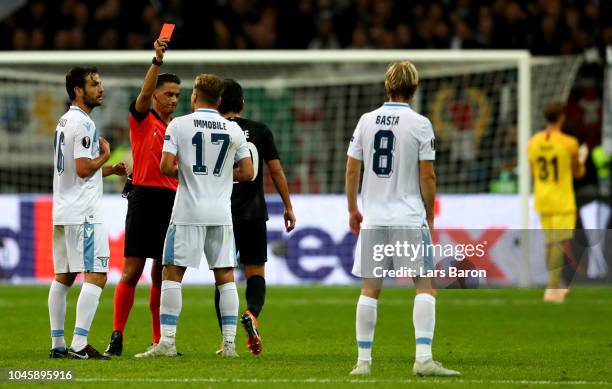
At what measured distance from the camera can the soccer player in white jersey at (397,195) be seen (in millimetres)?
7996

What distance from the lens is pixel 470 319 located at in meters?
13.3

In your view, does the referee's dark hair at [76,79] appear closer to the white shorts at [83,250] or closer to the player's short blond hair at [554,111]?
the white shorts at [83,250]

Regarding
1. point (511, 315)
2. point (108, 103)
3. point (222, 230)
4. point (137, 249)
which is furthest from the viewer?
point (108, 103)

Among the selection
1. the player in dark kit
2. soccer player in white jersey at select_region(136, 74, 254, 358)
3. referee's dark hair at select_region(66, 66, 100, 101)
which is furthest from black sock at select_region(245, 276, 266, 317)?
referee's dark hair at select_region(66, 66, 100, 101)

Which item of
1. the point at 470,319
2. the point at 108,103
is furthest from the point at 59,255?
the point at 108,103

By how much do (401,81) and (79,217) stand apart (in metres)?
2.56

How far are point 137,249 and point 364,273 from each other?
2.42 meters

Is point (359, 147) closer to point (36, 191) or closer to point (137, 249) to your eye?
point (137, 249)

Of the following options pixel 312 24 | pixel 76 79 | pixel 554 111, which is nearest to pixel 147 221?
pixel 76 79

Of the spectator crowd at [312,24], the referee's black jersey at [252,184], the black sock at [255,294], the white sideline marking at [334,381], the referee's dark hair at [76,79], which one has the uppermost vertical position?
the spectator crowd at [312,24]

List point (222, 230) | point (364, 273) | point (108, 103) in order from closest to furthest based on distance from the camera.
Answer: point (364, 273) → point (222, 230) → point (108, 103)

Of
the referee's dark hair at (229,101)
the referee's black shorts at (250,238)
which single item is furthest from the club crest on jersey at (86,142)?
the referee's black shorts at (250,238)

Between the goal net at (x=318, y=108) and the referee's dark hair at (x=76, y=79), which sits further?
the goal net at (x=318, y=108)

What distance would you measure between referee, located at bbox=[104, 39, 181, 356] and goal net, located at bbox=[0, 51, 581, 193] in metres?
9.02
